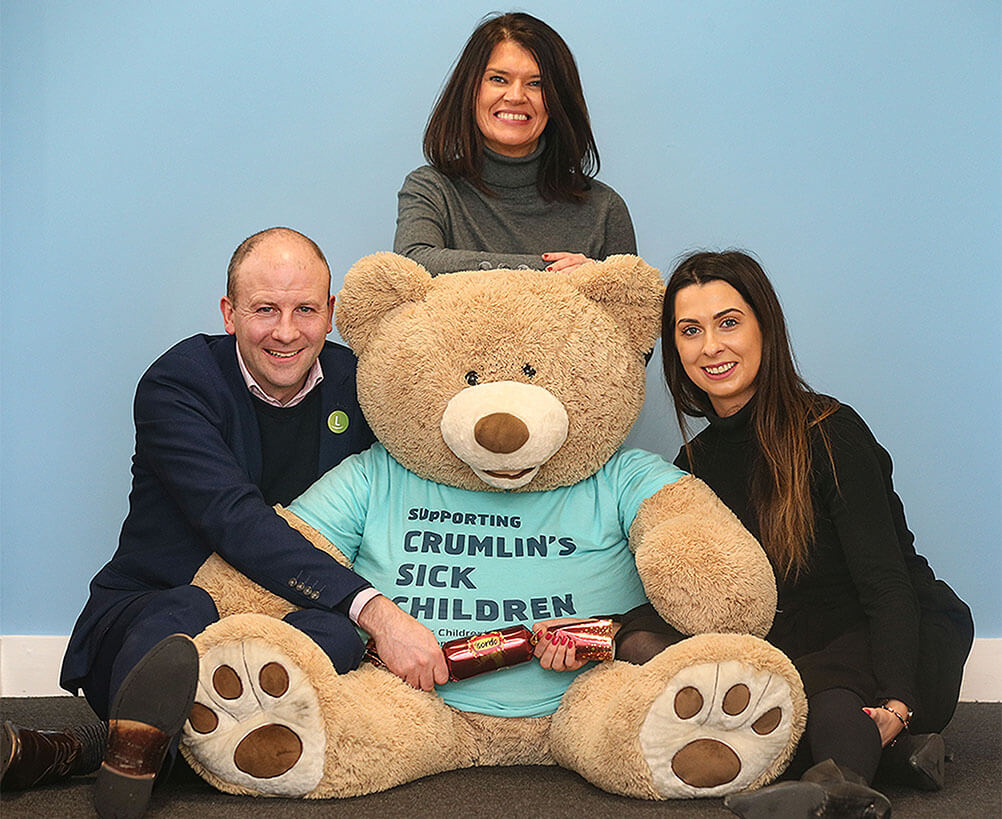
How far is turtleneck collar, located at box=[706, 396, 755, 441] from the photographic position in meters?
1.86

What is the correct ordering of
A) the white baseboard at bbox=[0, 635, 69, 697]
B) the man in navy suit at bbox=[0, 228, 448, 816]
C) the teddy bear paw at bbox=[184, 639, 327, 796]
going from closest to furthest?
1. the teddy bear paw at bbox=[184, 639, 327, 796]
2. the man in navy suit at bbox=[0, 228, 448, 816]
3. the white baseboard at bbox=[0, 635, 69, 697]

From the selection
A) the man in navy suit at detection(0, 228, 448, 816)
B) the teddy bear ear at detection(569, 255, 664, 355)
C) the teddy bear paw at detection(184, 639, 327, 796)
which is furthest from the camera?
the teddy bear ear at detection(569, 255, 664, 355)

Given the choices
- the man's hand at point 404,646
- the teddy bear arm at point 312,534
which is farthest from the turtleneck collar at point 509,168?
the man's hand at point 404,646

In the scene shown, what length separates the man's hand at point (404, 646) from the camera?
1.64 m

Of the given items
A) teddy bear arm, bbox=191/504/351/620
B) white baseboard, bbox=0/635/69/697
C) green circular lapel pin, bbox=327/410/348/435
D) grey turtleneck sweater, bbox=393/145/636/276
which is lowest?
white baseboard, bbox=0/635/69/697

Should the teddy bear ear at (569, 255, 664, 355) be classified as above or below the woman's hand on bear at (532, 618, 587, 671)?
above

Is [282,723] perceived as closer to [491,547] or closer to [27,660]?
[491,547]

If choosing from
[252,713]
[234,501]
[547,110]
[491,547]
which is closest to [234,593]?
[234,501]

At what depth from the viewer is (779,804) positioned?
1.29m

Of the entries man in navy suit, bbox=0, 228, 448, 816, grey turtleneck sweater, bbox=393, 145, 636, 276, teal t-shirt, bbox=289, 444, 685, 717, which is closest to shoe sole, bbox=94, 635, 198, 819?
man in navy suit, bbox=0, 228, 448, 816

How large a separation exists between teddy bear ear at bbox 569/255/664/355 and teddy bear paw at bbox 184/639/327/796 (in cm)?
79

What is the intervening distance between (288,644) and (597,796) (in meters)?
0.50

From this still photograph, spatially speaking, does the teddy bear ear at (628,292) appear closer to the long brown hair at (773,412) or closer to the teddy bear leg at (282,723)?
the long brown hair at (773,412)

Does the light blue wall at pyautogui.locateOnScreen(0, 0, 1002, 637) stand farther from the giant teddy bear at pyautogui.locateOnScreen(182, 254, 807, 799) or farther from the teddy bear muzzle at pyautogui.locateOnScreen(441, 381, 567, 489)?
the teddy bear muzzle at pyautogui.locateOnScreen(441, 381, 567, 489)
